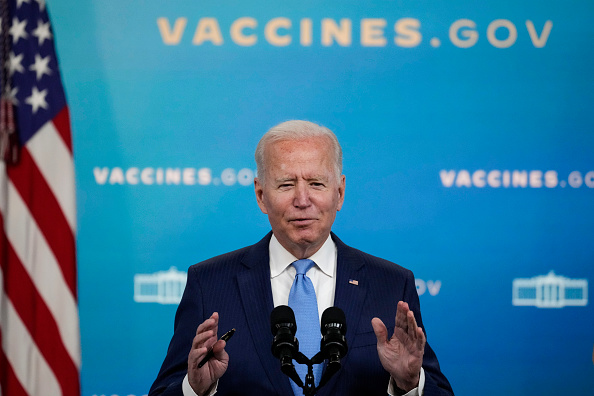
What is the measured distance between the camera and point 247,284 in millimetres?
2188

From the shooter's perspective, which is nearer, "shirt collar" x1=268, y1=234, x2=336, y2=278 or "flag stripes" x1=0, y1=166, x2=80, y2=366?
"shirt collar" x1=268, y1=234, x2=336, y2=278

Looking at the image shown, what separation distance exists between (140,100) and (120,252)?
87cm

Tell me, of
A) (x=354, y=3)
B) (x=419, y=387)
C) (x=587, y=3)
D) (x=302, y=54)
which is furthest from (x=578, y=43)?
(x=419, y=387)

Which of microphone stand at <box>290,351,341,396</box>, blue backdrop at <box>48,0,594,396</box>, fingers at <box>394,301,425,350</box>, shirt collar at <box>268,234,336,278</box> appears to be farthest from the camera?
blue backdrop at <box>48,0,594,396</box>

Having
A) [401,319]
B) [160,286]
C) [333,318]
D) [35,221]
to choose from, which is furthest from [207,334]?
[35,221]

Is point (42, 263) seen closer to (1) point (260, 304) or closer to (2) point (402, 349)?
(1) point (260, 304)

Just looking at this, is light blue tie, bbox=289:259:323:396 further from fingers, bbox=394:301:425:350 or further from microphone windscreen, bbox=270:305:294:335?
microphone windscreen, bbox=270:305:294:335

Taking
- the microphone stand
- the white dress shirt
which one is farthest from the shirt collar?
the microphone stand

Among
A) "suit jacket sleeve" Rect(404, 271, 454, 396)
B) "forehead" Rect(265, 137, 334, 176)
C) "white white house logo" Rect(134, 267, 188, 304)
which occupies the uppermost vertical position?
"forehead" Rect(265, 137, 334, 176)

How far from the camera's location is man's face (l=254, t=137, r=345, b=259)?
7.07ft

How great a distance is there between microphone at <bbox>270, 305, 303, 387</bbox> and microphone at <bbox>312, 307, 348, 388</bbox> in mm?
67

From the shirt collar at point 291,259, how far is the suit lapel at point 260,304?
0.09 ft

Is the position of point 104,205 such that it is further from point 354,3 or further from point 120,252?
point 354,3

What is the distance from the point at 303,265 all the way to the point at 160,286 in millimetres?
1603
